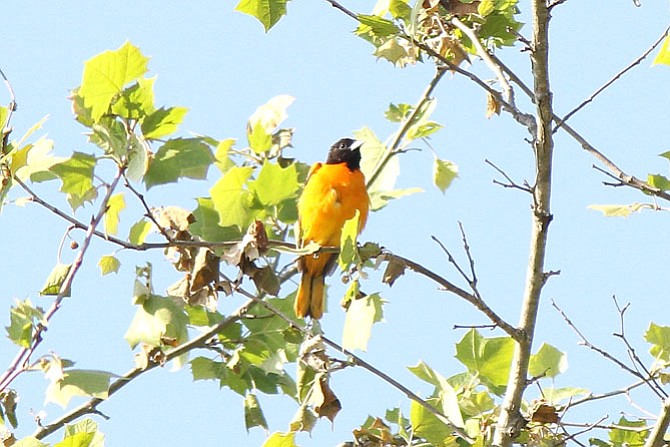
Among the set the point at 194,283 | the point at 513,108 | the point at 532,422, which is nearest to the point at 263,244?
the point at 194,283

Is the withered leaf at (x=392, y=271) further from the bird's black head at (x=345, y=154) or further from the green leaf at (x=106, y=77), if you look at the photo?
the bird's black head at (x=345, y=154)

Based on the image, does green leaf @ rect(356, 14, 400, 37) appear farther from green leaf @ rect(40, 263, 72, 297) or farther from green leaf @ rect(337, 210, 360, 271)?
green leaf @ rect(40, 263, 72, 297)

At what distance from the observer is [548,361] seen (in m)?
3.17

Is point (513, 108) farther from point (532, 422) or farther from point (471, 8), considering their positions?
point (532, 422)

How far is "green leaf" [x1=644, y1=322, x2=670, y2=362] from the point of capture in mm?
3076

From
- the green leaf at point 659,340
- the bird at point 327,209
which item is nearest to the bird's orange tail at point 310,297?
the bird at point 327,209

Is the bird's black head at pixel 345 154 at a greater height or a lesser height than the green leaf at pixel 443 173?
greater

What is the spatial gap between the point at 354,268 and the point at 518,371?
54cm

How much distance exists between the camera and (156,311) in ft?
9.68

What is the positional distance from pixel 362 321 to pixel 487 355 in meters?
0.61

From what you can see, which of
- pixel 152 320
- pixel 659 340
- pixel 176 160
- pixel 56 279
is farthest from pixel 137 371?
pixel 659 340

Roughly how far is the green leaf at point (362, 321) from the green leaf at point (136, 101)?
2.36 ft

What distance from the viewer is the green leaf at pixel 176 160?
2488mm

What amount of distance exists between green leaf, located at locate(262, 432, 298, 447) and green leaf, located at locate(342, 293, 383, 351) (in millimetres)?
287
